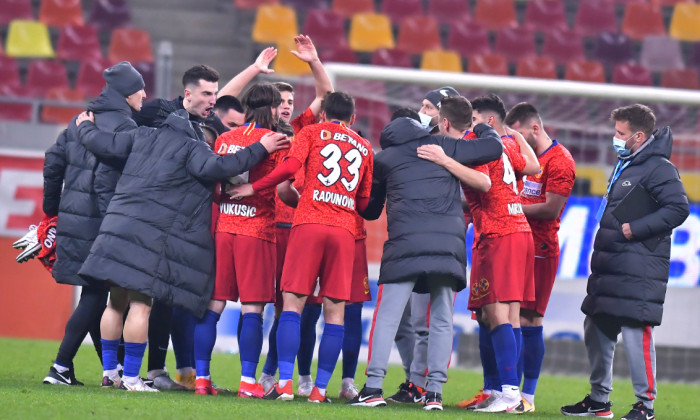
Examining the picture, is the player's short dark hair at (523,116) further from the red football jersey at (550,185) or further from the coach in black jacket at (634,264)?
the coach in black jacket at (634,264)

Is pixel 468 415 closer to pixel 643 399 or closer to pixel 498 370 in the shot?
pixel 498 370

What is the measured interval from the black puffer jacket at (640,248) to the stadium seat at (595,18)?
10.3 metres

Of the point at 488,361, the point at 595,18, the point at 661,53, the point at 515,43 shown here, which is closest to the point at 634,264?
the point at 488,361

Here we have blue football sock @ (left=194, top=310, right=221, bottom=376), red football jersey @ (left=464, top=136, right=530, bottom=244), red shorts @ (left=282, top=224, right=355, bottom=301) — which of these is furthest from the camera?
red football jersey @ (left=464, top=136, right=530, bottom=244)

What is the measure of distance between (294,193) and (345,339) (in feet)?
3.54

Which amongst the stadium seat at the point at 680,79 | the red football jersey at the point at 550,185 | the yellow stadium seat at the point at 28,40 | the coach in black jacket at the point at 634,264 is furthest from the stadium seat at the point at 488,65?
the coach in black jacket at the point at 634,264

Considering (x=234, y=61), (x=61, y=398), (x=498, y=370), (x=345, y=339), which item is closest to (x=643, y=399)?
(x=498, y=370)

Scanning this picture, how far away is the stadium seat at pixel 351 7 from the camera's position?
16406 mm

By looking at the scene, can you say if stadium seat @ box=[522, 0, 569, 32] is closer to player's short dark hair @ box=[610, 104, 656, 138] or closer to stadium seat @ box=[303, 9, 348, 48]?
stadium seat @ box=[303, 9, 348, 48]

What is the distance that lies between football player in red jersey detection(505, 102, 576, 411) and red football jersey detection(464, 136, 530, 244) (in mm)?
459

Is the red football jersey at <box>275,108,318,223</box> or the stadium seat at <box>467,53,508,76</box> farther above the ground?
the stadium seat at <box>467,53,508,76</box>

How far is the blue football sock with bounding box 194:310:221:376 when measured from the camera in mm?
6457

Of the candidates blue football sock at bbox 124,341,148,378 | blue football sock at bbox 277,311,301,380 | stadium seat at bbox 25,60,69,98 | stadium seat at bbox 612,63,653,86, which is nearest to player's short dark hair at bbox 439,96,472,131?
blue football sock at bbox 277,311,301,380

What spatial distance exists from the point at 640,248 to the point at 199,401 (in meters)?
2.92
